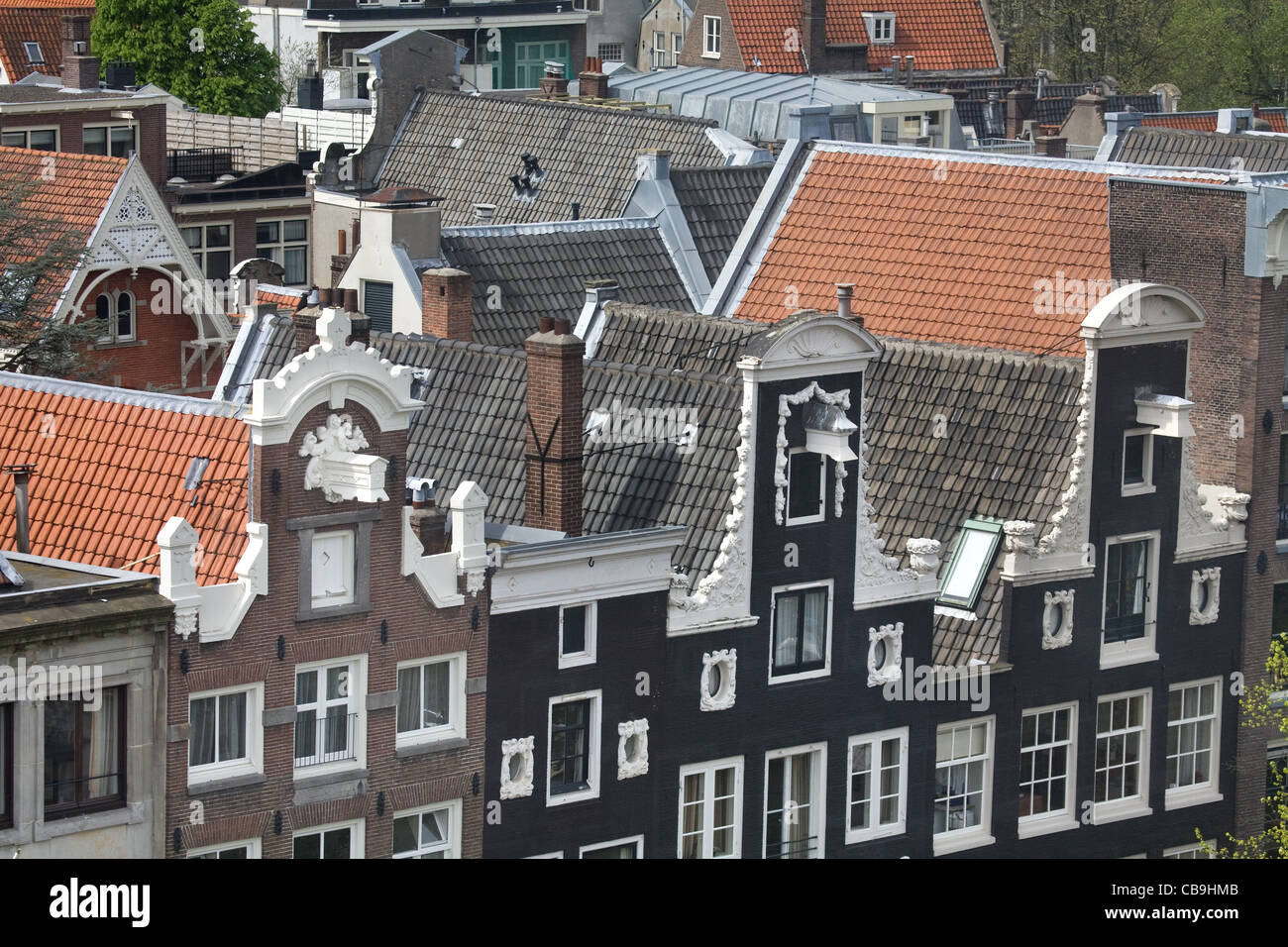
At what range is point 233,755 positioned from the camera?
3681 cm

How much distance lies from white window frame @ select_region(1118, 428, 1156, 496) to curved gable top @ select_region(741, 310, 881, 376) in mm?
6187

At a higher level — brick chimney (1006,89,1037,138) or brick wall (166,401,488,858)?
brick chimney (1006,89,1037,138)

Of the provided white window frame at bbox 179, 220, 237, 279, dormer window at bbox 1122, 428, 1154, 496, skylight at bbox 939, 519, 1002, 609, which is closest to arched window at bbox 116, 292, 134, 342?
white window frame at bbox 179, 220, 237, 279

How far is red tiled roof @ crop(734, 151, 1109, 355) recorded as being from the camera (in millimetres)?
55031

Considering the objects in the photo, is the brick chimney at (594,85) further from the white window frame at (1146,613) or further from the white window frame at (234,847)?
the white window frame at (234,847)

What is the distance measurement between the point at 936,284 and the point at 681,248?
226 inches

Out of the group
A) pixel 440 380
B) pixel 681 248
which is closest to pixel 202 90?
pixel 681 248

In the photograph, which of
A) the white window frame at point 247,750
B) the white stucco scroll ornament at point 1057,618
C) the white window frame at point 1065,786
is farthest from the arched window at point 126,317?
the white window frame at point 247,750

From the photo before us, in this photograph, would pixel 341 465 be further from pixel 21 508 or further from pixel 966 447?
pixel 966 447

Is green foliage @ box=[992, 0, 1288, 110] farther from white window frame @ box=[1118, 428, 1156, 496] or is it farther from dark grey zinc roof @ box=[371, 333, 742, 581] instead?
dark grey zinc roof @ box=[371, 333, 742, 581]

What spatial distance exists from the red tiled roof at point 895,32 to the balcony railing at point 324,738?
291 ft

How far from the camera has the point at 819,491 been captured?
139 ft

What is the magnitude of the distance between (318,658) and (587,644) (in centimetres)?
423
